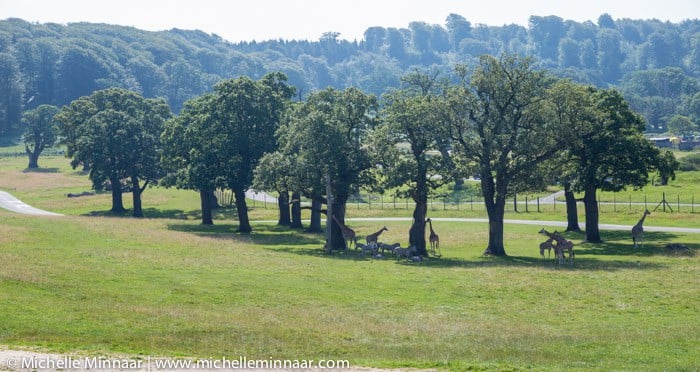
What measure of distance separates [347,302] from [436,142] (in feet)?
71.9

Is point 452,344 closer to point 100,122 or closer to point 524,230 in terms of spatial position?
point 524,230

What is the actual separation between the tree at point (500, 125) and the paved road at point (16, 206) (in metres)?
53.1

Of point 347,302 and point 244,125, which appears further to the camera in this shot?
point 244,125

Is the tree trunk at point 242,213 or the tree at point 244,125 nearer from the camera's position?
the tree at point 244,125

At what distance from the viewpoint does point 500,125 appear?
55.3m

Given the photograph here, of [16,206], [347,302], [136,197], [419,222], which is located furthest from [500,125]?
[16,206]

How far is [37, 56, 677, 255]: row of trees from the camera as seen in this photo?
55062mm

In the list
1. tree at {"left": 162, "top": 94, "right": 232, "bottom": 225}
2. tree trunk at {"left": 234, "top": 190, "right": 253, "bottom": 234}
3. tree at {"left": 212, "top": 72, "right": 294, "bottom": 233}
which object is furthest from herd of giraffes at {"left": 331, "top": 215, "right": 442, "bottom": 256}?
tree at {"left": 162, "top": 94, "right": 232, "bottom": 225}

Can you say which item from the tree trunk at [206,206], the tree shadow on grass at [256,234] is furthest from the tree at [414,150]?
Answer: the tree trunk at [206,206]

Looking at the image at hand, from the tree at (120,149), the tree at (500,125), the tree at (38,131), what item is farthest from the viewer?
the tree at (38,131)

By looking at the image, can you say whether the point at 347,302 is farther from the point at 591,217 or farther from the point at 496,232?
the point at 591,217

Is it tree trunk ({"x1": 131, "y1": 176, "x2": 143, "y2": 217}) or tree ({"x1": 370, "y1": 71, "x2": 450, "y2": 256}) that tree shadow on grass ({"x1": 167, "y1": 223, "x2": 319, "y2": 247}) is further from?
tree trunk ({"x1": 131, "y1": 176, "x2": 143, "y2": 217})

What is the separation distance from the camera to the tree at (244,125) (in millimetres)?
71625

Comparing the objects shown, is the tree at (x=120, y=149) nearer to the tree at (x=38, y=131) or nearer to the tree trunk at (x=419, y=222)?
the tree trunk at (x=419, y=222)
